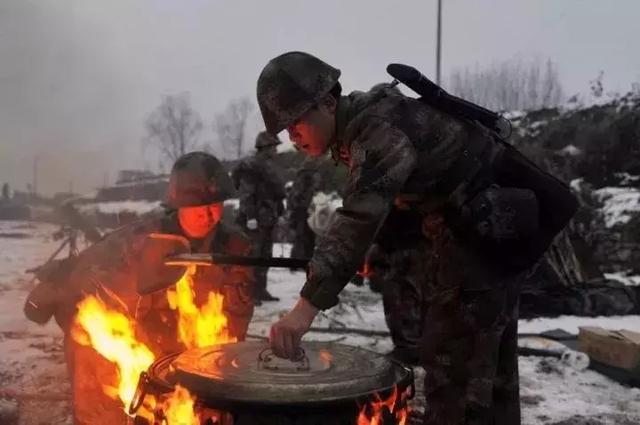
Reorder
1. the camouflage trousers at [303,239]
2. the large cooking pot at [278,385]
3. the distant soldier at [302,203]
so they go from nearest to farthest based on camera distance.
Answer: the large cooking pot at [278,385], the distant soldier at [302,203], the camouflage trousers at [303,239]

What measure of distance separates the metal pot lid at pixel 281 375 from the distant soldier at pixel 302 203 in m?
8.67

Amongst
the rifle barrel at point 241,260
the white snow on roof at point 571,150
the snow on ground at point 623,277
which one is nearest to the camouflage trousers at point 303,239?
the snow on ground at point 623,277

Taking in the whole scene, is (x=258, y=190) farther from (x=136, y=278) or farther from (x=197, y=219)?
(x=136, y=278)

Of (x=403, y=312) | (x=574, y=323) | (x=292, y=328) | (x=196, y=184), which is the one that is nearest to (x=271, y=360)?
(x=292, y=328)

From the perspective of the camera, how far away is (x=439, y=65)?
13.1 metres

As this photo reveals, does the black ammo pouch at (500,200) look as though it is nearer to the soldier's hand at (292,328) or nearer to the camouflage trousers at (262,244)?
the soldier's hand at (292,328)

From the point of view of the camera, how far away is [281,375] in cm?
250

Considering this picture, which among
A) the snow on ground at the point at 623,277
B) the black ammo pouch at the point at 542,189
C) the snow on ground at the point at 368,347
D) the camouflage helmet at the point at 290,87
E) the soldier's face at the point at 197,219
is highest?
the camouflage helmet at the point at 290,87

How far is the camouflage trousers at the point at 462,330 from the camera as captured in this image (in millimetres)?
2953

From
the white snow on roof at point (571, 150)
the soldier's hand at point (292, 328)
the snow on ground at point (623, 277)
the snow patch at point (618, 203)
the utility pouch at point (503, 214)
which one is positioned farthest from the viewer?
the white snow on roof at point (571, 150)

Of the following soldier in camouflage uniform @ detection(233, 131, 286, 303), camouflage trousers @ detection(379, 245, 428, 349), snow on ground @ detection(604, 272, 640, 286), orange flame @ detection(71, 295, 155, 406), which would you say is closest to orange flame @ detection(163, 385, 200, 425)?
orange flame @ detection(71, 295, 155, 406)

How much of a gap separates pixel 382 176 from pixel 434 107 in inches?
23.3

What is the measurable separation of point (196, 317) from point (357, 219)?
177 cm

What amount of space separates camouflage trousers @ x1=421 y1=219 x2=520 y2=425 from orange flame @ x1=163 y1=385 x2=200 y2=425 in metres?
1.13
